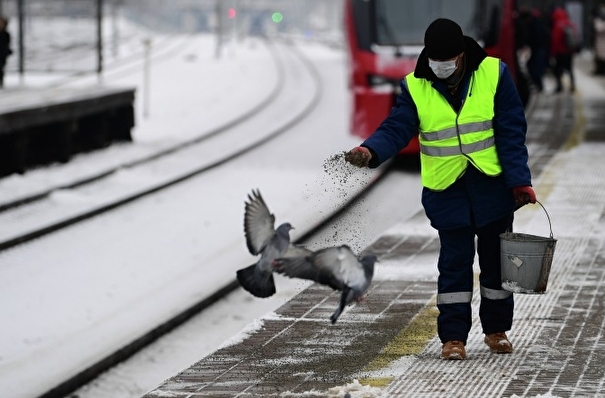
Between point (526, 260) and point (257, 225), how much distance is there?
49.9 inches

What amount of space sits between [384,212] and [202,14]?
331 ft

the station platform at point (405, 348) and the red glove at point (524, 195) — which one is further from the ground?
the red glove at point (524, 195)

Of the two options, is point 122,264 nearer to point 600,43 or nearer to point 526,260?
point 526,260

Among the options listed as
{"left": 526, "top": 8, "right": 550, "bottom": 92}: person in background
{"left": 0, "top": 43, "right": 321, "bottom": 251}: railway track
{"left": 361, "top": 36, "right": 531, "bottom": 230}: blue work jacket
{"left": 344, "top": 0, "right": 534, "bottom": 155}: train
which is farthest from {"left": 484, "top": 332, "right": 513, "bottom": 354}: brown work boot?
{"left": 526, "top": 8, "right": 550, "bottom": 92}: person in background

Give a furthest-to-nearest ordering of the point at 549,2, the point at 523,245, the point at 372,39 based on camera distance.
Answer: the point at 549,2, the point at 372,39, the point at 523,245

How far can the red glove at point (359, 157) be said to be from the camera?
5648 mm

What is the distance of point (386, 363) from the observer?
19.8ft

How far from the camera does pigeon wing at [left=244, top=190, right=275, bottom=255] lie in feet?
18.3

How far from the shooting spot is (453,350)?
19.8ft

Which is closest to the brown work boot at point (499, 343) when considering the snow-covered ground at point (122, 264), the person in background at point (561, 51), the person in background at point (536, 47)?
the snow-covered ground at point (122, 264)

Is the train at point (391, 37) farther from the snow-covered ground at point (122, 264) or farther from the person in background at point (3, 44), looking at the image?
the person in background at point (3, 44)

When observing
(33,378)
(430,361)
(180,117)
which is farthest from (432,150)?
(180,117)

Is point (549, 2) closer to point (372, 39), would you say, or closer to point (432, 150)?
point (372, 39)

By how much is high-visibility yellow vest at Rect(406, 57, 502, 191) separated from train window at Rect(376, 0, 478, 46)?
10.4 meters
